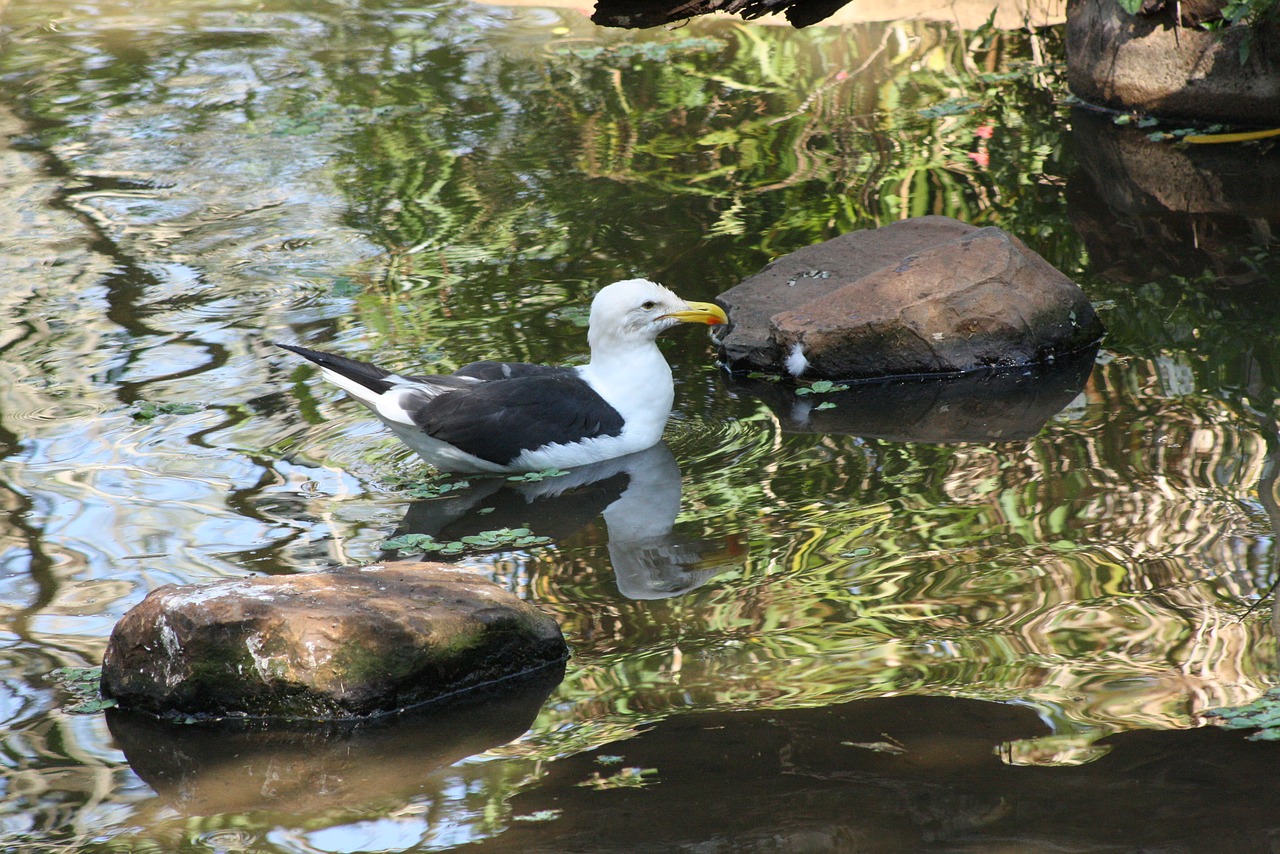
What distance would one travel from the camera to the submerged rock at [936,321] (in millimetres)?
6926

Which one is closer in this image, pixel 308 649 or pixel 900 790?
pixel 900 790

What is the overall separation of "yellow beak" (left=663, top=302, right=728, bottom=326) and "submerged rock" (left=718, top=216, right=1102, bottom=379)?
0.60 metres

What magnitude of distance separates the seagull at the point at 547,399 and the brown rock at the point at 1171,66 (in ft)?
17.1

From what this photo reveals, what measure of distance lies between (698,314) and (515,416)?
0.97m

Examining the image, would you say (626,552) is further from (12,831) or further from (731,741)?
(12,831)

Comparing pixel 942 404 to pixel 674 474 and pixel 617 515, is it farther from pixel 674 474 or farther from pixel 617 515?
pixel 617 515

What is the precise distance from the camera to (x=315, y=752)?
4.23 metres

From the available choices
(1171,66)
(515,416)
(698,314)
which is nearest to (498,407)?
(515,416)

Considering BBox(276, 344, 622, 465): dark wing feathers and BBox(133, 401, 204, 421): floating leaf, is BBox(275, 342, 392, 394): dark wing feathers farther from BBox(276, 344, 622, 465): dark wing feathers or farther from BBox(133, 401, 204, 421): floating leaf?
BBox(133, 401, 204, 421): floating leaf

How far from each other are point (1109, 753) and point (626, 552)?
2.15 metres

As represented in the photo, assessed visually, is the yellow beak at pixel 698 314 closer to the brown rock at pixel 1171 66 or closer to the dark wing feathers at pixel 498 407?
the dark wing feathers at pixel 498 407

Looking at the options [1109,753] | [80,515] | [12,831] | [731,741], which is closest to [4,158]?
[80,515]

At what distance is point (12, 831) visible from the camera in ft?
12.7

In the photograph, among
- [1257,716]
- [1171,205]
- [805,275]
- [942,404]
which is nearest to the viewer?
[1257,716]
